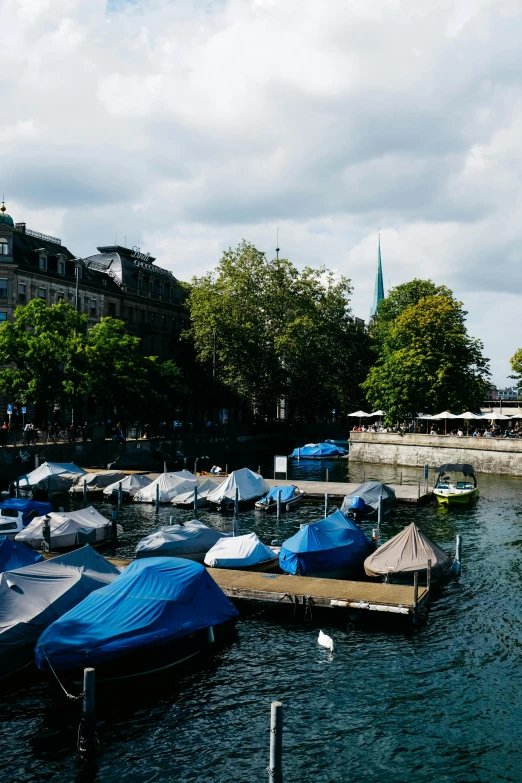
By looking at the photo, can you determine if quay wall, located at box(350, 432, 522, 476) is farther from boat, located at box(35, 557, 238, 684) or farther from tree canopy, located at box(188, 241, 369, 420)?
boat, located at box(35, 557, 238, 684)

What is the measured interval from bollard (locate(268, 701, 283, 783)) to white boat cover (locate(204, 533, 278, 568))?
1709 centimetres

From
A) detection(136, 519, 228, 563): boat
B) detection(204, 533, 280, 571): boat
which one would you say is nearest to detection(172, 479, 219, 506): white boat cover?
detection(136, 519, 228, 563): boat

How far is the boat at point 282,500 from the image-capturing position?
172 ft

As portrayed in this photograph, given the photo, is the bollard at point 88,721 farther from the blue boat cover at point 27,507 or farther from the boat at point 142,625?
the blue boat cover at point 27,507

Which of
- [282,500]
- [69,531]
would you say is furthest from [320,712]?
[282,500]

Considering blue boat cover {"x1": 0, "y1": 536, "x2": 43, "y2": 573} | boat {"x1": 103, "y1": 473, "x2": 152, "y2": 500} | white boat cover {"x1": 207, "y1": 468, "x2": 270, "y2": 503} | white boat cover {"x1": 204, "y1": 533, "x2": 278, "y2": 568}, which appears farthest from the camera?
boat {"x1": 103, "y1": 473, "x2": 152, "y2": 500}

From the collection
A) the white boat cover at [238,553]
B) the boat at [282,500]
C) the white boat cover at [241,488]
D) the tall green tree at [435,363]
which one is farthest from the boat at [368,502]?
the tall green tree at [435,363]

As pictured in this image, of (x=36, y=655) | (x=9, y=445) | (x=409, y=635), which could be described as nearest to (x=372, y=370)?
(x=9, y=445)

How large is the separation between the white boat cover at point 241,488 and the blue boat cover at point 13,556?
2448 cm

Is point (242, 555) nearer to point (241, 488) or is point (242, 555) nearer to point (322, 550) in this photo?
point (322, 550)

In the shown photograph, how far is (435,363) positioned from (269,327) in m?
27.3

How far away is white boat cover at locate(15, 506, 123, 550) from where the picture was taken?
37.6 m

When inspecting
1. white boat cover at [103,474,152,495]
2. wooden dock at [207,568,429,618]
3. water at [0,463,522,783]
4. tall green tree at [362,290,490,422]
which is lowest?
Answer: water at [0,463,522,783]

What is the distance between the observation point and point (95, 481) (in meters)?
59.2
